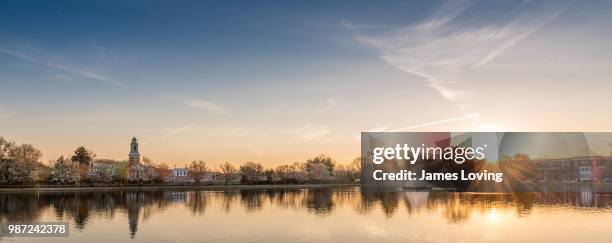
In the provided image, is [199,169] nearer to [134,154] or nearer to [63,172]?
[134,154]

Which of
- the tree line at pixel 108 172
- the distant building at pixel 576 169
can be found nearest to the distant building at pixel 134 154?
the tree line at pixel 108 172

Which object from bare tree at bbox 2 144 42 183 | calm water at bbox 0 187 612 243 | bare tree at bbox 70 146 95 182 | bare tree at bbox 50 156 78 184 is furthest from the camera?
bare tree at bbox 70 146 95 182

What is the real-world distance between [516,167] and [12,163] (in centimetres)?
12649

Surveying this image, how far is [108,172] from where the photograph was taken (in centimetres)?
14912

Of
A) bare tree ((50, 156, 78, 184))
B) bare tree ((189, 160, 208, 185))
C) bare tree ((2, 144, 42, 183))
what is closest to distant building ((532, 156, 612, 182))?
bare tree ((189, 160, 208, 185))

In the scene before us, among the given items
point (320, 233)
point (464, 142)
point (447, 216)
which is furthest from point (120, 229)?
→ point (464, 142)

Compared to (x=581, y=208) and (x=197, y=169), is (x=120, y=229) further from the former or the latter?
(x=197, y=169)

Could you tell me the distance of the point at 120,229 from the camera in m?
45.2

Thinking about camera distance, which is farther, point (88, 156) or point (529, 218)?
point (88, 156)

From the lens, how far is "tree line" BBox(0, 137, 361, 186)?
115 meters

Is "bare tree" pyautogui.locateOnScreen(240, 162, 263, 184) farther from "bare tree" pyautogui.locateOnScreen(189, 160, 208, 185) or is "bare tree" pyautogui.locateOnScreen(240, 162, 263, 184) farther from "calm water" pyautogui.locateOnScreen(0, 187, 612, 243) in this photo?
"calm water" pyautogui.locateOnScreen(0, 187, 612, 243)

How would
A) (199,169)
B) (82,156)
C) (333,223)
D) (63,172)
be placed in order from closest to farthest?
(333,223), (63,172), (82,156), (199,169)

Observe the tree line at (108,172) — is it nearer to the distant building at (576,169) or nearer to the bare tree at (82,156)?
the bare tree at (82,156)

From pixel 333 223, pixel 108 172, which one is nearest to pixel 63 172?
pixel 108 172
